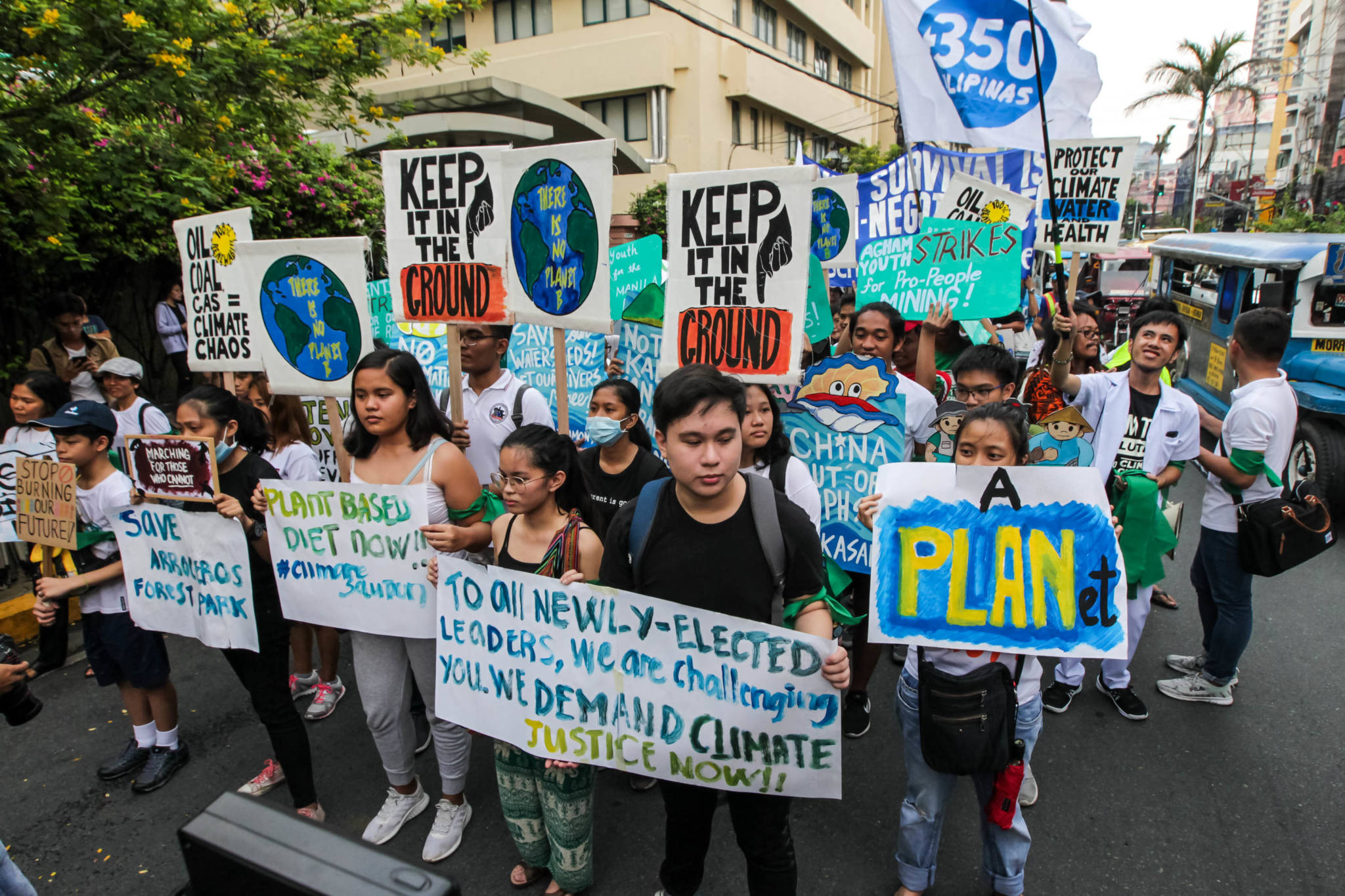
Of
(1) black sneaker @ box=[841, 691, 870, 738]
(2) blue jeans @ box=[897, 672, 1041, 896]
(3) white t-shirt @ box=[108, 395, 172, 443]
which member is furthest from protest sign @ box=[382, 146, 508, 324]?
(1) black sneaker @ box=[841, 691, 870, 738]

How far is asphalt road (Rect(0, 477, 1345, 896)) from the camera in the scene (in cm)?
282

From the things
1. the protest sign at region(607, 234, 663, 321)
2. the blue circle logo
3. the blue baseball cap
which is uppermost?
the blue circle logo

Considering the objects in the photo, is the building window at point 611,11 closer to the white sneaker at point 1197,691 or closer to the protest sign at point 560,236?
the protest sign at point 560,236

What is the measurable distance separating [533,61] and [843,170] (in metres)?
12.2

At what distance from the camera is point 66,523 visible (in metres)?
3.00

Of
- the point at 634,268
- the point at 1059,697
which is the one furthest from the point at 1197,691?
the point at 634,268

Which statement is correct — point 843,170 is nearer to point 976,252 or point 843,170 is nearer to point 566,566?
point 976,252

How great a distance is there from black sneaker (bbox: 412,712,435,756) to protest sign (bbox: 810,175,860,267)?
14.4 feet

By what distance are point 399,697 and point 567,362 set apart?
346cm

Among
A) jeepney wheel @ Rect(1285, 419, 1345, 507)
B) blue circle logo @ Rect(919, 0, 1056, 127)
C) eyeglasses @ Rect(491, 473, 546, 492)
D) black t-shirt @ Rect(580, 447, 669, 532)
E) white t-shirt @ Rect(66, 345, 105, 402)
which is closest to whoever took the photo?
eyeglasses @ Rect(491, 473, 546, 492)

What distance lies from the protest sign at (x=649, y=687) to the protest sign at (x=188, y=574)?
109cm

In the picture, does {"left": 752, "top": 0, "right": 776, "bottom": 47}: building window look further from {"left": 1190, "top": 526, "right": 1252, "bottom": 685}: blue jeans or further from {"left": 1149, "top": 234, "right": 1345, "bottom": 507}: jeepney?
{"left": 1190, "top": 526, "right": 1252, "bottom": 685}: blue jeans

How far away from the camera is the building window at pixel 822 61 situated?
35.1 m

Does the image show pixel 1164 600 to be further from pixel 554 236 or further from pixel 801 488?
pixel 554 236
